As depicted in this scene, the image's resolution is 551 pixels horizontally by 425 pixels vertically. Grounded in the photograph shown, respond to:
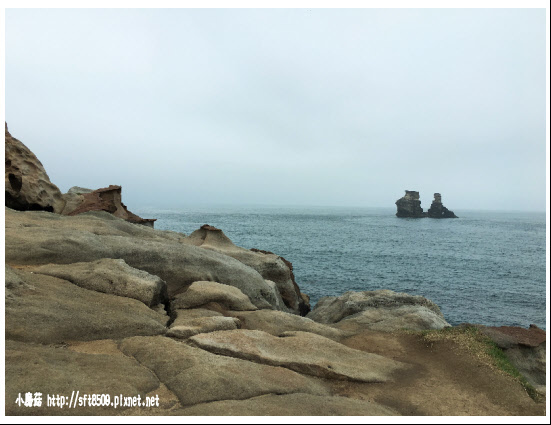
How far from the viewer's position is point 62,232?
18219 millimetres

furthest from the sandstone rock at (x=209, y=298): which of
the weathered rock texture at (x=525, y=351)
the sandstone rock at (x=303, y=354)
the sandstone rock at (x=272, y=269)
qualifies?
the sandstone rock at (x=272, y=269)

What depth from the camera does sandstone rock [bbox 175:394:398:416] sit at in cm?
781

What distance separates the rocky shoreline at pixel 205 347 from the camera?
8.55 meters

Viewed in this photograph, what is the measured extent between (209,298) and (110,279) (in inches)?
176

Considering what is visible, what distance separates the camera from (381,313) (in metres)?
19.6

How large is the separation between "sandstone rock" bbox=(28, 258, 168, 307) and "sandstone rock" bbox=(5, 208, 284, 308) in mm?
1320

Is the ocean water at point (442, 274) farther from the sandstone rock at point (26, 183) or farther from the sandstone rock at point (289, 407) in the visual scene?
the sandstone rock at point (289, 407)

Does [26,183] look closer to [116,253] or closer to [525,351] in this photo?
[116,253]

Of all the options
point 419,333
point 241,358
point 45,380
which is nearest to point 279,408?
point 241,358

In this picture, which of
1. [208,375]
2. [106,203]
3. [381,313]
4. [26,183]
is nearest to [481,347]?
[381,313]

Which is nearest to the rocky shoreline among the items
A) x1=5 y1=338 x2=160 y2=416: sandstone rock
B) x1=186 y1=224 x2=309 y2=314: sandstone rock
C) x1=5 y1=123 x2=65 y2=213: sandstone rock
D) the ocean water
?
x1=5 y1=338 x2=160 y2=416: sandstone rock

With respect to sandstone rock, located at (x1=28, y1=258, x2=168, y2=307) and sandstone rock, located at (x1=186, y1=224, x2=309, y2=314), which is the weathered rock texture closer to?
sandstone rock, located at (x1=28, y1=258, x2=168, y2=307)

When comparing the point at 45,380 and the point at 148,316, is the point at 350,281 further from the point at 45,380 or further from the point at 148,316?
the point at 45,380

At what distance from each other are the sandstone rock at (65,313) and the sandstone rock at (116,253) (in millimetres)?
2769
